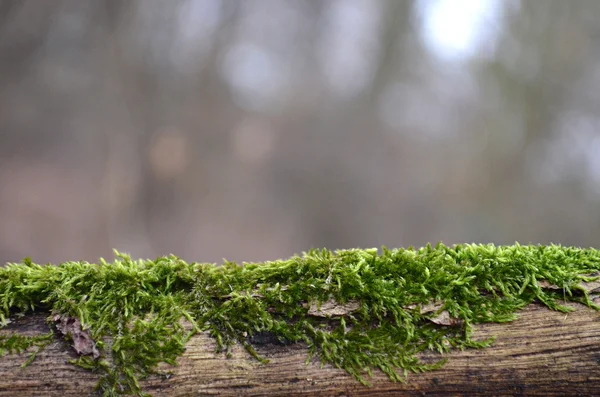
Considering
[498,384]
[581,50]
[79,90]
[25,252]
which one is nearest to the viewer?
[498,384]

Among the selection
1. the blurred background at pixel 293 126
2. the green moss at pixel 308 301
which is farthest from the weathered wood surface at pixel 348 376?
the blurred background at pixel 293 126

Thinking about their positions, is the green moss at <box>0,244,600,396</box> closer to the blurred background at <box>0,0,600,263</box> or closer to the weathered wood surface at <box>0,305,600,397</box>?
the weathered wood surface at <box>0,305,600,397</box>

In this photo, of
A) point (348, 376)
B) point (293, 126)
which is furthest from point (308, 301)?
point (293, 126)

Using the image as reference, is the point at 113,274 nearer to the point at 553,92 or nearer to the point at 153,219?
the point at 153,219

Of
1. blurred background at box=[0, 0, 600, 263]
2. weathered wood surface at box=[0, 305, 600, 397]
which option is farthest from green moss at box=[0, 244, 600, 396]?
blurred background at box=[0, 0, 600, 263]

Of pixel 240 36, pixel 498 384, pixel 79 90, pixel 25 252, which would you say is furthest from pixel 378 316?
pixel 240 36

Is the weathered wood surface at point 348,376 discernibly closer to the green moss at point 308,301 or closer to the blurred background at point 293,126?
the green moss at point 308,301
